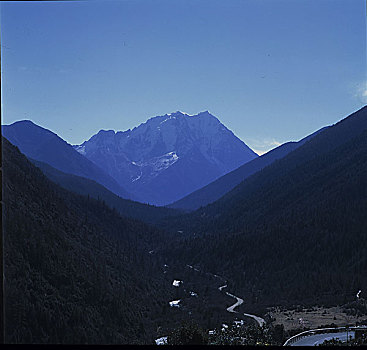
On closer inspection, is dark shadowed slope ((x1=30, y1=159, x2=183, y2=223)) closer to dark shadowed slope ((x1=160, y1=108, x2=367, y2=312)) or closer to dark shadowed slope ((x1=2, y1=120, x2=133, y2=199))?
dark shadowed slope ((x1=160, y1=108, x2=367, y2=312))

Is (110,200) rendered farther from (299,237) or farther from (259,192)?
(299,237)

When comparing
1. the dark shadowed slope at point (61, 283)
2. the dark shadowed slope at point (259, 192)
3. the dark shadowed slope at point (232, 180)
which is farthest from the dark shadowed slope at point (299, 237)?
the dark shadowed slope at point (232, 180)

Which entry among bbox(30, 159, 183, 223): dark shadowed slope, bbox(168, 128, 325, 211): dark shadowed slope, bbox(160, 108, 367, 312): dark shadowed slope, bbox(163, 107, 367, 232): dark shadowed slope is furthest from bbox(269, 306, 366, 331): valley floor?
bbox(168, 128, 325, 211): dark shadowed slope

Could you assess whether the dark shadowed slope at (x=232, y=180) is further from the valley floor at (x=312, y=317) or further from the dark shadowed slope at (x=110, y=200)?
the valley floor at (x=312, y=317)

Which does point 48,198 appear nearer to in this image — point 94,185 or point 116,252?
point 116,252

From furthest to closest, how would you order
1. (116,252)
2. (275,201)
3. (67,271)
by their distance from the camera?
(275,201) < (116,252) < (67,271)

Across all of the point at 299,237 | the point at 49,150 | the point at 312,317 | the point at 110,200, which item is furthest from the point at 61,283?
the point at 49,150

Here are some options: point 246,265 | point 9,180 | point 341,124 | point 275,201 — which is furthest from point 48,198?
point 341,124
